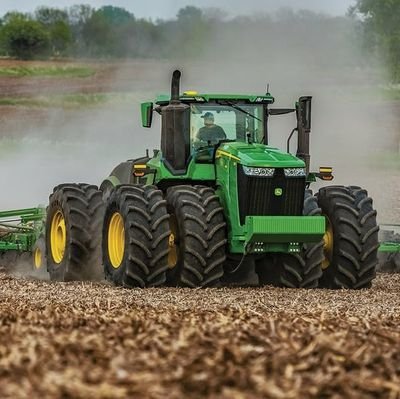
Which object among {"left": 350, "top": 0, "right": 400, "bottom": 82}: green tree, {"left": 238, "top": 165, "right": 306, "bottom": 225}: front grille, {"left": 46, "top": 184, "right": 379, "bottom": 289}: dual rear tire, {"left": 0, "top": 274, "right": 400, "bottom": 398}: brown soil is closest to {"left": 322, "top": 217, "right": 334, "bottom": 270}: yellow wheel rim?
{"left": 46, "top": 184, "right": 379, "bottom": 289}: dual rear tire

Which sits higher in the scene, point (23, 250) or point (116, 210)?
point (116, 210)

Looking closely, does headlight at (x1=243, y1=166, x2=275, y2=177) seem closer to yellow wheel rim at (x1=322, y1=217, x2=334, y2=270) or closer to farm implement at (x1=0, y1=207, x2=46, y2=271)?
yellow wheel rim at (x1=322, y1=217, x2=334, y2=270)

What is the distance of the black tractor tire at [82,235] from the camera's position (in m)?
15.7

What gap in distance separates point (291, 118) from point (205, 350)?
896 inches

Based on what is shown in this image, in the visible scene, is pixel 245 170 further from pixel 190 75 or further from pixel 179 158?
pixel 190 75

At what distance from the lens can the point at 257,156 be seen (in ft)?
47.1

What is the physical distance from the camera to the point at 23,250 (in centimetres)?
1816

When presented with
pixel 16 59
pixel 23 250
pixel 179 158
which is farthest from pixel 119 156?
pixel 16 59

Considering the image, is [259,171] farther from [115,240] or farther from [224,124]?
[115,240]

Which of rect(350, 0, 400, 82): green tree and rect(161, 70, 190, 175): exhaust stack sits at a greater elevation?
rect(350, 0, 400, 82): green tree

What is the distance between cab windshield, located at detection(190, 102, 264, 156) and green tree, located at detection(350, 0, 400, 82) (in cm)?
2106

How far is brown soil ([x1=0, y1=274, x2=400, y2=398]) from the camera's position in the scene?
5.23 meters

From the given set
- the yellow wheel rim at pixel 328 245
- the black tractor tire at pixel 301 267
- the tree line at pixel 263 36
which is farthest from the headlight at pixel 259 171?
the tree line at pixel 263 36

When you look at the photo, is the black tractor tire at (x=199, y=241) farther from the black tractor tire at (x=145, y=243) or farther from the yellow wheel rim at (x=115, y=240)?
the yellow wheel rim at (x=115, y=240)
